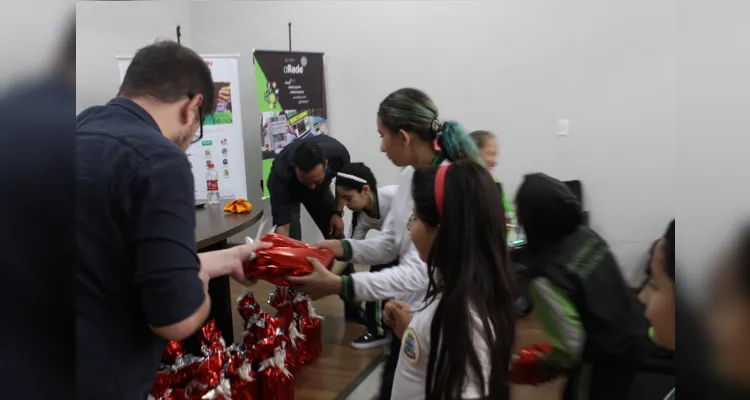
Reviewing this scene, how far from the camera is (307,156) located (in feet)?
5.17

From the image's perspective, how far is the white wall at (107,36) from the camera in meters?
0.40

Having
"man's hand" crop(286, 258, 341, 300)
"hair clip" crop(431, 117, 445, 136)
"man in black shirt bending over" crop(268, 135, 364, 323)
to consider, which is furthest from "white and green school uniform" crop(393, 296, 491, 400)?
"man in black shirt bending over" crop(268, 135, 364, 323)

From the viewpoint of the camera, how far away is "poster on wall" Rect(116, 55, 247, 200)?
4.10 ft

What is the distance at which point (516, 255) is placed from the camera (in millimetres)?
1024

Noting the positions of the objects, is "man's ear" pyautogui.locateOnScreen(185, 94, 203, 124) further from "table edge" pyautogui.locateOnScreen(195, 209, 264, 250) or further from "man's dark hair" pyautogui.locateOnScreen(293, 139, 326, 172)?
"man's dark hair" pyautogui.locateOnScreen(293, 139, 326, 172)

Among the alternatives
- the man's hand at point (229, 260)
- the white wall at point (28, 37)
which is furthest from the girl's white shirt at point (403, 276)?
the white wall at point (28, 37)

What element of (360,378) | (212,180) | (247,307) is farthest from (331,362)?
(212,180)

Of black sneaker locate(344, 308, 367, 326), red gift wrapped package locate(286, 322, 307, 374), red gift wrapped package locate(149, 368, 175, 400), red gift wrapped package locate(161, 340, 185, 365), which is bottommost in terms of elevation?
black sneaker locate(344, 308, 367, 326)

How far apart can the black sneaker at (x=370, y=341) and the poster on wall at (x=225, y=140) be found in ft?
2.78

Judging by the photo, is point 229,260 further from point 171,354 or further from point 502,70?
point 502,70

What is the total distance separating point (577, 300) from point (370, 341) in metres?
1.47

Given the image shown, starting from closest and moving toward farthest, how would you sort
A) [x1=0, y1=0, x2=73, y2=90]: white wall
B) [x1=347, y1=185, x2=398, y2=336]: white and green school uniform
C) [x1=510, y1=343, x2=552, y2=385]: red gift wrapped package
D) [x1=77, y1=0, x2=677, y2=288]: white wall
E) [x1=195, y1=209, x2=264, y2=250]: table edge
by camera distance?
[x1=0, y1=0, x2=73, y2=90]: white wall
[x1=510, y1=343, x2=552, y2=385]: red gift wrapped package
[x1=195, y1=209, x2=264, y2=250]: table edge
[x1=77, y1=0, x2=677, y2=288]: white wall
[x1=347, y1=185, x2=398, y2=336]: white and green school uniform

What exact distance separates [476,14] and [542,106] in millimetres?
603

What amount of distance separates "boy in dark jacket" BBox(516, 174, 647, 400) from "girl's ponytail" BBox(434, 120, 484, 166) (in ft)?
0.54
